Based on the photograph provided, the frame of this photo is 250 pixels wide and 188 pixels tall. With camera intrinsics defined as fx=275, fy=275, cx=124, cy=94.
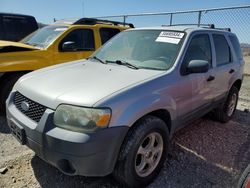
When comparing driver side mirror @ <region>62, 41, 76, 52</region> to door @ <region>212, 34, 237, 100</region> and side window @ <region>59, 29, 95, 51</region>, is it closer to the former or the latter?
side window @ <region>59, 29, 95, 51</region>

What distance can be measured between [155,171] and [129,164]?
1.95 ft

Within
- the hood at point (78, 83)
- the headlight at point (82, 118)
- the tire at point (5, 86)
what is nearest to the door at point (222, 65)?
the hood at point (78, 83)

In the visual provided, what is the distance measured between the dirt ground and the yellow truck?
34.4 inches

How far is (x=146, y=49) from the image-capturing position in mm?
3707

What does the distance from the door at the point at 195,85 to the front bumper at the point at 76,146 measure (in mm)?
1217

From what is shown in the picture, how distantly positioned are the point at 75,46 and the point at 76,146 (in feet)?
12.9

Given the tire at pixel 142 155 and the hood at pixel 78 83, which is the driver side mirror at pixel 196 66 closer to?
the hood at pixel 78 83

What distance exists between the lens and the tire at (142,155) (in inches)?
107

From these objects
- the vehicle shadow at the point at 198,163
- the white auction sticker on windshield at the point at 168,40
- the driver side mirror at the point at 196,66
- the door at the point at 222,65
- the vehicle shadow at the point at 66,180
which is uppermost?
the white auction sticker on windshield at the point at 168,40

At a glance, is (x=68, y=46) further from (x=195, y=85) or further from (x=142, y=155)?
(x=142, y=155)

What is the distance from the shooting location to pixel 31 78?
10.9 ft

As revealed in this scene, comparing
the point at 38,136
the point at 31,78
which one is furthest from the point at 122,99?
the point at 31,78

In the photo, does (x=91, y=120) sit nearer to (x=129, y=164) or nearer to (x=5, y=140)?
(x=129, y=164)

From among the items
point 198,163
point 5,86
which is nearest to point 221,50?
point 198,163
